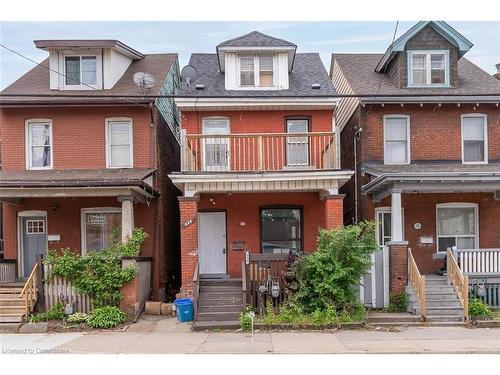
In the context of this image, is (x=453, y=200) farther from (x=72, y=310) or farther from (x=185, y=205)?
(x=72, y=310)

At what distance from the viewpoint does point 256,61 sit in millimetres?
17188

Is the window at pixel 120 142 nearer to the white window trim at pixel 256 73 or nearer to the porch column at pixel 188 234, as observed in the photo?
the porch column at pixel 188 234

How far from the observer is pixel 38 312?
1339cm

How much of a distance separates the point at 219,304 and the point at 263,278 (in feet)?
4.69

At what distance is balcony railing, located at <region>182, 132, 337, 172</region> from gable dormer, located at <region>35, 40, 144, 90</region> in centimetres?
437

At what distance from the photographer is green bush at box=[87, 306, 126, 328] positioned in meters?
12.7

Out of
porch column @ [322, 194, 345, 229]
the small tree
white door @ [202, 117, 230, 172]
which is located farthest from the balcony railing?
the small tree

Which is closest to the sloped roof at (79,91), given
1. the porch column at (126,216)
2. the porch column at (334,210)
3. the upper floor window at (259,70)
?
the upper floor window at (259,70)

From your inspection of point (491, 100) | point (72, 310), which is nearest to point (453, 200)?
point (491, 100)

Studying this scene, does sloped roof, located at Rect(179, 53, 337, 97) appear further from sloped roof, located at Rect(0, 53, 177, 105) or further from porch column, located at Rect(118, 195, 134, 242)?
porch column, located at Rect(118, 195, 134, 242)

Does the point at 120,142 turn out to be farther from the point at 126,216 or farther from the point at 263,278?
the point at 263,278

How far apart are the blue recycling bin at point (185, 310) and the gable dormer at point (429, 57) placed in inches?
411

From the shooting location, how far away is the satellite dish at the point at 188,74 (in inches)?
672

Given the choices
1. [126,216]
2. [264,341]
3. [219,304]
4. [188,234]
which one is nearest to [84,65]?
[126,216]
